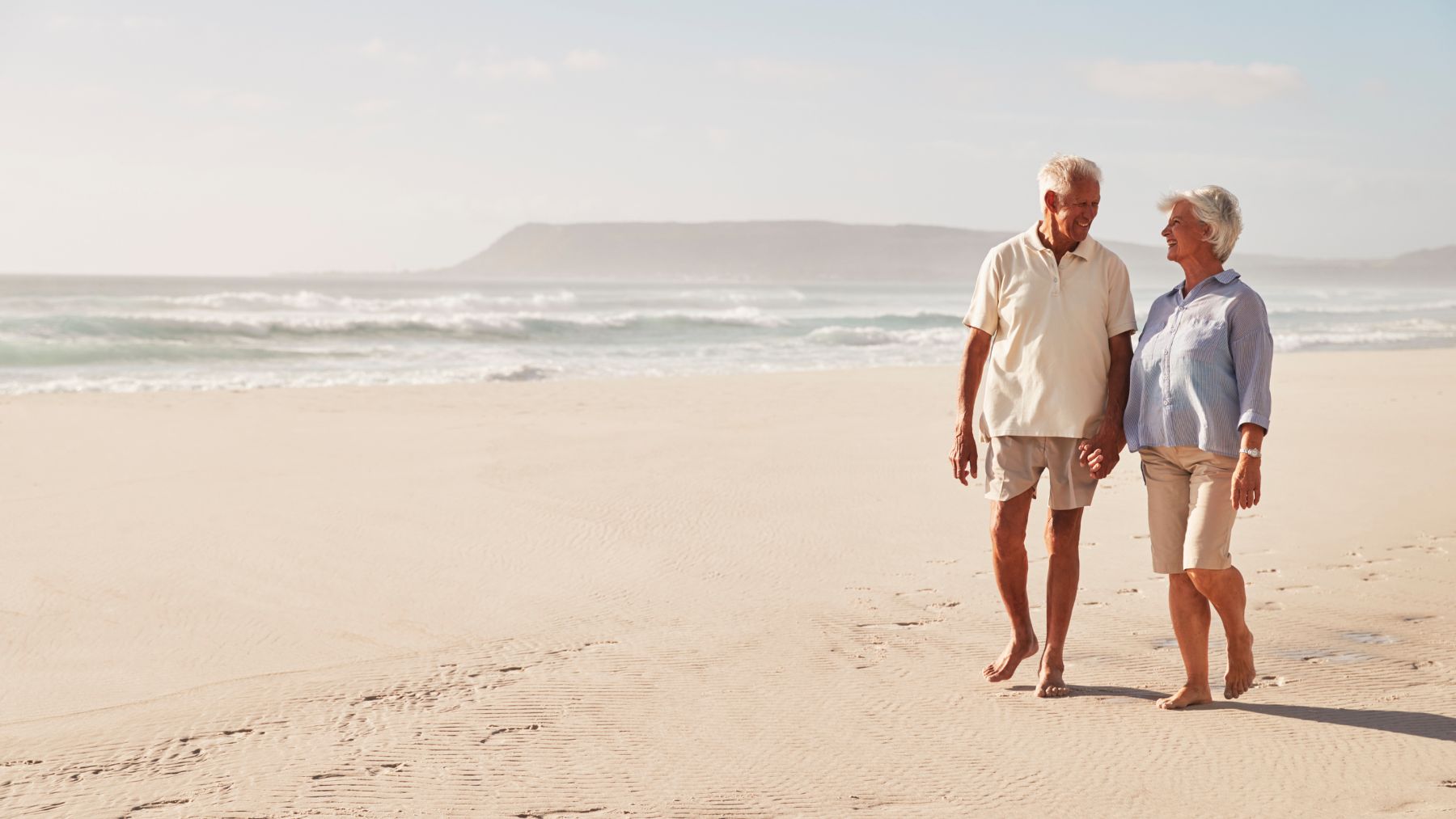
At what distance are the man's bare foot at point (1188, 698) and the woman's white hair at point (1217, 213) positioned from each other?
4.24 ft

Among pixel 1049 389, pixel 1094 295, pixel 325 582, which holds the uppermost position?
pixel 1094 295

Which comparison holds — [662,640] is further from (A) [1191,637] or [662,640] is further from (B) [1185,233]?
(B) [1185,233]

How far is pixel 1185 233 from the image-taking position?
3.43 meters

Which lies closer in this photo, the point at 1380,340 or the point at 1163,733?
the point at 1163,733

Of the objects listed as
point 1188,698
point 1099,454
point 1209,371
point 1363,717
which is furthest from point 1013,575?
point 1363,717

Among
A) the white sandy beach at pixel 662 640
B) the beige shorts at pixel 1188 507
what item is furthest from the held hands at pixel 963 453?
the white sandy beach at pixel 662 640

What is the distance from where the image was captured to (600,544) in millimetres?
6004

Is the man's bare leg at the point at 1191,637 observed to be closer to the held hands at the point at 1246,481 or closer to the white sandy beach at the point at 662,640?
the white sandy beach at the point at 662,640

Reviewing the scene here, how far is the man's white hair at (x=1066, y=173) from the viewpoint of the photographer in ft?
11.8

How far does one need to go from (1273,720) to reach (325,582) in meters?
3.87

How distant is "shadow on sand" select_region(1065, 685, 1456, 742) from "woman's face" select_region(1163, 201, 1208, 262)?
1368mm

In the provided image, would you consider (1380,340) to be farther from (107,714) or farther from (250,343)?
(107,714)

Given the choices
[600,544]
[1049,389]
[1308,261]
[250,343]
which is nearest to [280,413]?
[600,544]

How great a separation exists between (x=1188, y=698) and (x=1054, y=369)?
107cm
